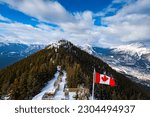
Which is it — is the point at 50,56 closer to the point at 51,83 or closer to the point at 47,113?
the point at 51,83

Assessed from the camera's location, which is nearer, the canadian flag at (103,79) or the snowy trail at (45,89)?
the canadian flag at (103,79)

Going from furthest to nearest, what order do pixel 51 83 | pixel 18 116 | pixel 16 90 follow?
pixel 51 83
pixel 16 90
pixel 18 116

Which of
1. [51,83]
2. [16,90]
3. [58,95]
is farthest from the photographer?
[51,83]

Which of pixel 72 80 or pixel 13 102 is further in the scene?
pixel 72 80

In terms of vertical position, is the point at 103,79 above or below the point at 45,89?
above

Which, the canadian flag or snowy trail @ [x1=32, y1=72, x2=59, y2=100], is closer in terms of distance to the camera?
the canadian flag

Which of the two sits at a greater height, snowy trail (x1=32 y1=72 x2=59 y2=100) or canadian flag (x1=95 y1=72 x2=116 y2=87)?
canadian flag (x1=95 y1=72 x2=116 y2=87)

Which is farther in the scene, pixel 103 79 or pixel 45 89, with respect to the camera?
pixel 45 89

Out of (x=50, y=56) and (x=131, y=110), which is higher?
(x=50, y=56)

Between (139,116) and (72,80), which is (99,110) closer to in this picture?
(139,116)

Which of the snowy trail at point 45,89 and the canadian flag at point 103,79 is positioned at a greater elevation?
the canadian flag at point 103,79

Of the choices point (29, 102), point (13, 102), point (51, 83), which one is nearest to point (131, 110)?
point (29, 102)
